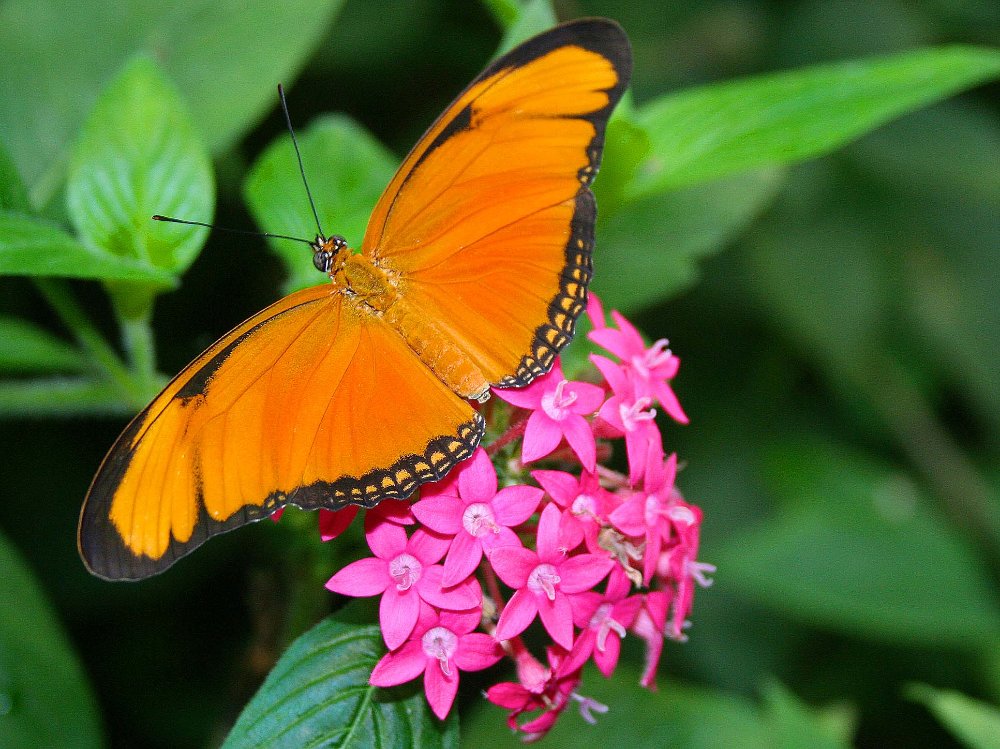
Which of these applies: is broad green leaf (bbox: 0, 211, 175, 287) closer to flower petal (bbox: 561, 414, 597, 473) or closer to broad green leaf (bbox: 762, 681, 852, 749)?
flower petal (bbox: 561, 414, 597, 473)

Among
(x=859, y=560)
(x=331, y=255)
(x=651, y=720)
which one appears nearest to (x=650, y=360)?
(x=331, y=255)

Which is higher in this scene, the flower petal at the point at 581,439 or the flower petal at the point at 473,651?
the flower petal at the point at 581,439

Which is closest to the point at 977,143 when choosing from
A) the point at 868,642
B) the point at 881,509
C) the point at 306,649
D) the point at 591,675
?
the point at 881,509

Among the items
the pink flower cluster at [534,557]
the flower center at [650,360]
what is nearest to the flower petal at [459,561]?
the pink flower cluster at [534,557]

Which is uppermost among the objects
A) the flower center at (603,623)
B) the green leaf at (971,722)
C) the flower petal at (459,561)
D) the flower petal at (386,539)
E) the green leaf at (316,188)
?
the green leaf at (316,188)

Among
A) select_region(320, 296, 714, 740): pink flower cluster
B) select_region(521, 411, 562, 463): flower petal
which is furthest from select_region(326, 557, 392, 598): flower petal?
select_region(521, 411, 562, 463): flower petal

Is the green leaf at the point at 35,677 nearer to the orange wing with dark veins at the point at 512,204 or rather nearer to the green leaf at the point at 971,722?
the orange wing with dark veins at the point at 512,204

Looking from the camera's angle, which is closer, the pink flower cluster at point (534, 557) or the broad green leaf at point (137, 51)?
the pink flower cluster at point (534, 557)

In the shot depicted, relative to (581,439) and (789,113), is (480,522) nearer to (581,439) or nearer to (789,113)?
(581,439)
